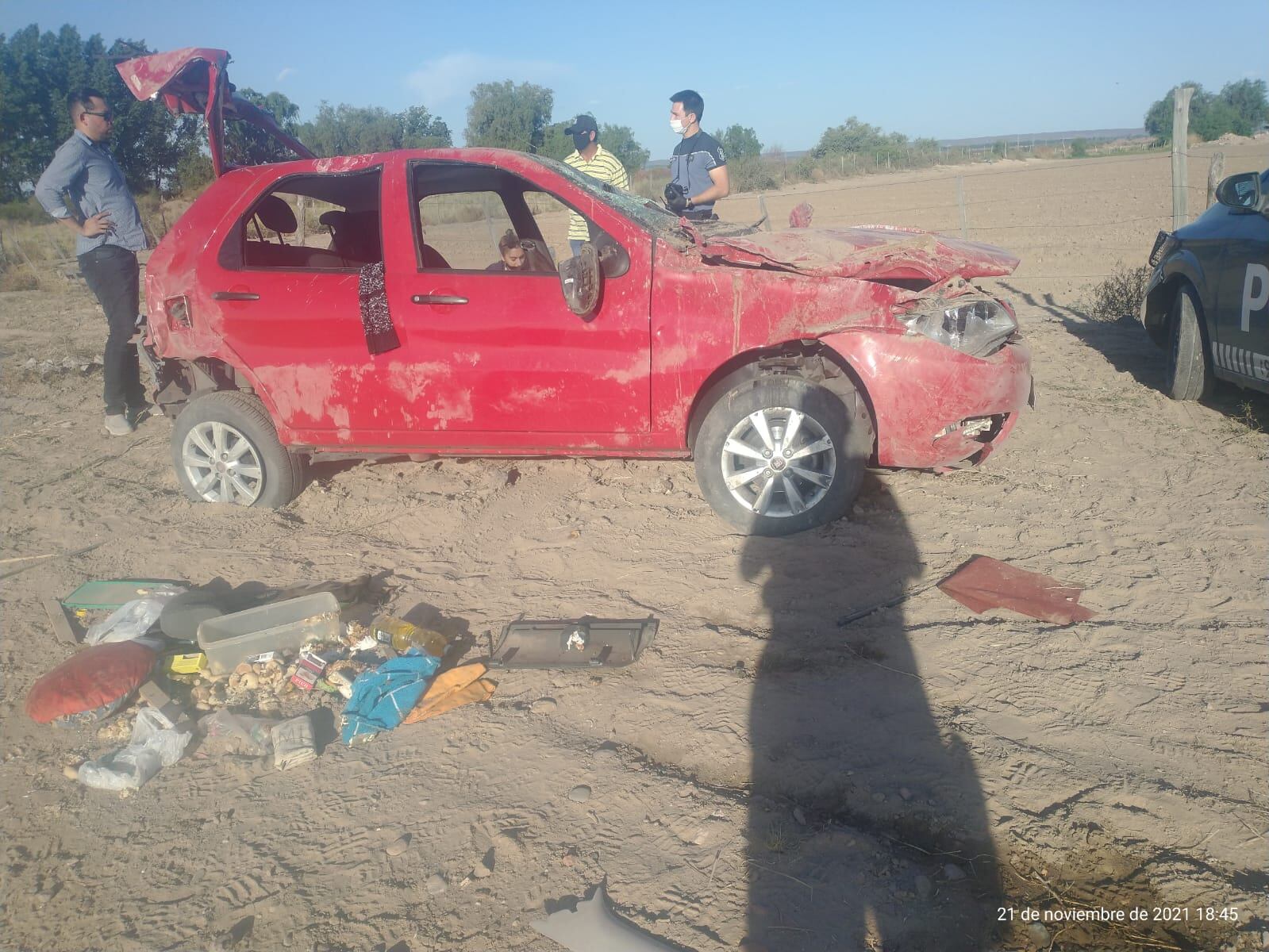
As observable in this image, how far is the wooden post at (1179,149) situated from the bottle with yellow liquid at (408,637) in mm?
8577

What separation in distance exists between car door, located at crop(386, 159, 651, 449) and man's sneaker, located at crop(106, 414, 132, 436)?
3437 millimetres

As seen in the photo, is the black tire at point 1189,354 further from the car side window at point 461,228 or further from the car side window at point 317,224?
the car side window at point 317,224

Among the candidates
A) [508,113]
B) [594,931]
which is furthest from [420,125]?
[594,931]

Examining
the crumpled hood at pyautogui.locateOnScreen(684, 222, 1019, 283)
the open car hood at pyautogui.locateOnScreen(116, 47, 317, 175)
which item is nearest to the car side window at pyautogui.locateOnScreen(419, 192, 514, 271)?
the open car hood at pyautogui.locateOnScreen(116, 47, 317, 175)

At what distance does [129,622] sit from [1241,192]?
6.73 meters

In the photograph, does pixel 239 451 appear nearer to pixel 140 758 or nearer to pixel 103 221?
pixel 140 758

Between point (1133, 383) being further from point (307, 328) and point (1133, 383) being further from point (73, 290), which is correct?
point (73, 290)

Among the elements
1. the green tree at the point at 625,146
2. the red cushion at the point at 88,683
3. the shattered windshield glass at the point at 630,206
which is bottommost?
the red cushion at the point at 88,683

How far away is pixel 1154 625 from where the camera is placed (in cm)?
334

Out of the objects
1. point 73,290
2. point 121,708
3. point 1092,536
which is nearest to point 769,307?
point 1092,536

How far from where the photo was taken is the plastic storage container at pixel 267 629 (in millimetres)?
3500

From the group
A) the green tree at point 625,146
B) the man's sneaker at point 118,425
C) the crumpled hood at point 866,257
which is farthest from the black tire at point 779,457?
the green tree at point 625,146

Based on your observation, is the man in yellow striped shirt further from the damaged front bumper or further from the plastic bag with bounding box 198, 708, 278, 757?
the plastic bag with bounding box 198, 708, 278, 757

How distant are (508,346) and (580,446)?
2.04 feet
